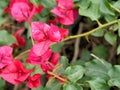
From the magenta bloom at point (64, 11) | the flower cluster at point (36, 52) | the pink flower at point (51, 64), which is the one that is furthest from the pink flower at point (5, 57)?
the magenta bloom at point (64, 11)

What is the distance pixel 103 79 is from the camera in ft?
3.14

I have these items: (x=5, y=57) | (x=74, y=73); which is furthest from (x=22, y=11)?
(x=74, y=73)

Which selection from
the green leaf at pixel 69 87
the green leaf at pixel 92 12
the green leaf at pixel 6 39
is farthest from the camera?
the green leaf at pixel 6 39

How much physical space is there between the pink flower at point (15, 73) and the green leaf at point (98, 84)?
0.20 meters

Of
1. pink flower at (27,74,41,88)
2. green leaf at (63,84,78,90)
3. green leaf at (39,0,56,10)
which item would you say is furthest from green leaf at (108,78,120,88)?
green leaf at (39,0,56,10)

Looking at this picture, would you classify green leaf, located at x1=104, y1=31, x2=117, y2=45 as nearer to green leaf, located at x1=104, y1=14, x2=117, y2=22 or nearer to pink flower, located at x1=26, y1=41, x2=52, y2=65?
green leaf, located at x1=104, y1=14, x2=117, y2=22

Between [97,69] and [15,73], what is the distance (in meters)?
0.26

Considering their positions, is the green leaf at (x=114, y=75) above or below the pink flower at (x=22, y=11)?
below

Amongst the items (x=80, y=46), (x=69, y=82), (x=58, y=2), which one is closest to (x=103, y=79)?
(x=69, y=82)

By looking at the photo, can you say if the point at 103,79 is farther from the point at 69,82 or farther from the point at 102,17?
the point at 102,17

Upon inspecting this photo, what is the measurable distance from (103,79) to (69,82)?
0.11m

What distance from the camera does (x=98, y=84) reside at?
3.05ft

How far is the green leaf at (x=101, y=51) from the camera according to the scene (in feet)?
3.98

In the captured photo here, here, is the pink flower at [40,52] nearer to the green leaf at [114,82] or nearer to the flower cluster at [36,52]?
the flower cluster at [36,52]
